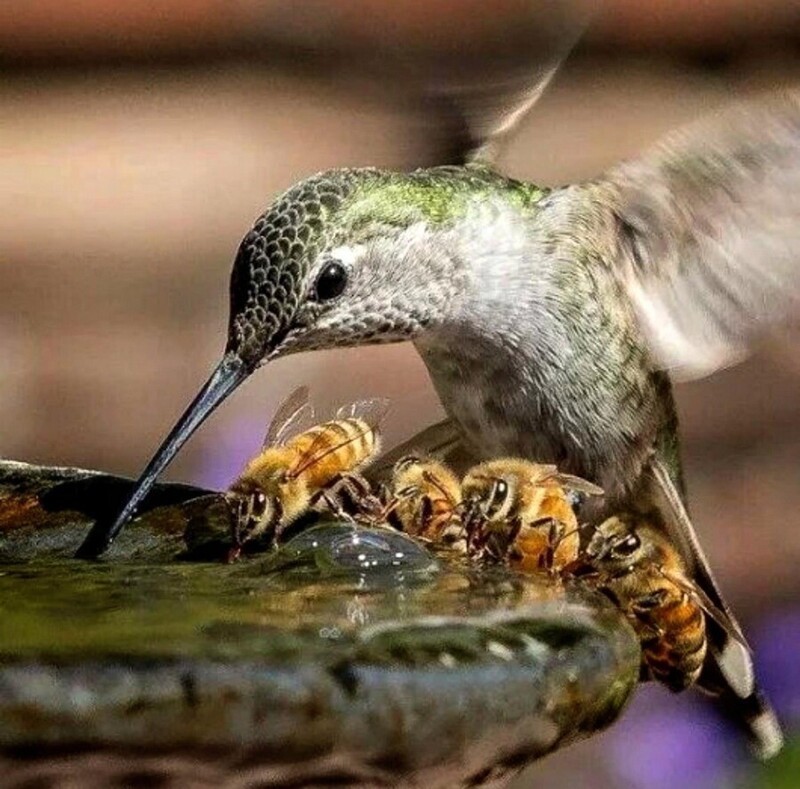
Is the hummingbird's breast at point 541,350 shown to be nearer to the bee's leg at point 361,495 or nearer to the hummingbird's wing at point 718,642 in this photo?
the hummingbird's wing at point 718,642

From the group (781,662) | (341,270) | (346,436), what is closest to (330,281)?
(341,270)

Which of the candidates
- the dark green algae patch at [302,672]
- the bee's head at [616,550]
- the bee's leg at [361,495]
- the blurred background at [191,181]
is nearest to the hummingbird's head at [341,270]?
the bee's leg at [361,495]

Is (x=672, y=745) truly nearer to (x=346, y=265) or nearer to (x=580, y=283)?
(x=580, y=283)

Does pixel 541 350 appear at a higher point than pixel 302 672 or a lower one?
lower

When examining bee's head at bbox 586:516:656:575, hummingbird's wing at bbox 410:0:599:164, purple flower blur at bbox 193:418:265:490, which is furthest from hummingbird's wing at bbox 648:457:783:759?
purple flower blur at bbox 193:418:265:490

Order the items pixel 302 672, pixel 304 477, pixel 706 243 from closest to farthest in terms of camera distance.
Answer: pixel 302 672, pixel 304 477, pixel 706 243

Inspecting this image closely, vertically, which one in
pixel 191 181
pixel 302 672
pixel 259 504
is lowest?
pixel 191 181

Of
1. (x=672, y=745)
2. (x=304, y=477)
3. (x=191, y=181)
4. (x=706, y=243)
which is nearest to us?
(x=304, y=477)
